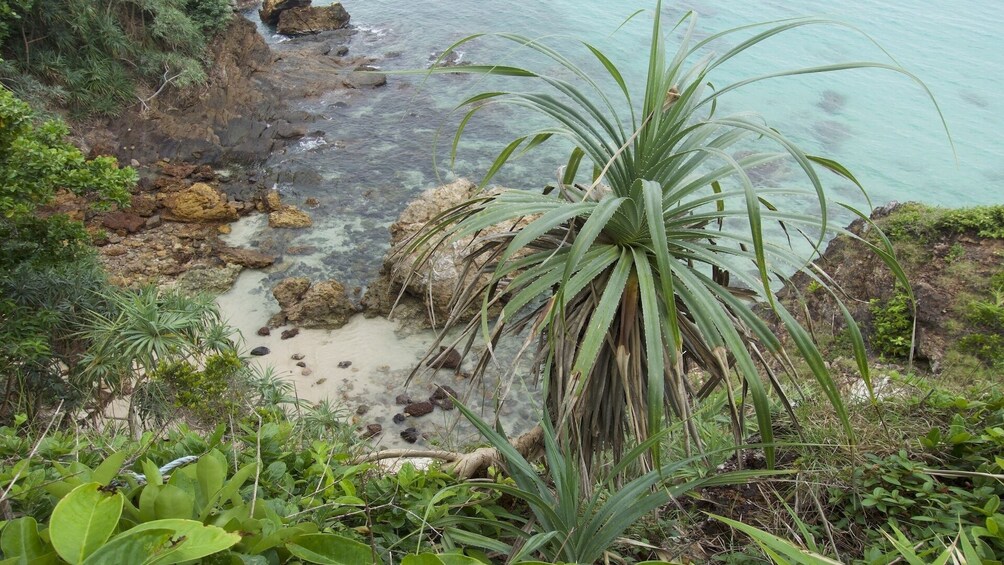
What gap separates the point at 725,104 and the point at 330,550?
14.6 m

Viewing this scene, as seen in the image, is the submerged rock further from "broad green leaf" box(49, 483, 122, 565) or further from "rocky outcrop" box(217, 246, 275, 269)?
"broad green leaf" box(49, 483, 122, 565)

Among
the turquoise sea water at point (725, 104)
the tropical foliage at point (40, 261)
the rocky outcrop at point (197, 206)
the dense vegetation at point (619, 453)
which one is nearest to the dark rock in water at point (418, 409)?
the turquoise sea water at point (725, 104)

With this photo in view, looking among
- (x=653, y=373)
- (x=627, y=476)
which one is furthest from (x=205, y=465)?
(x=627, y=476)

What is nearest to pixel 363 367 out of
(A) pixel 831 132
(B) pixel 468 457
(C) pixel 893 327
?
(B) pixel 468 457

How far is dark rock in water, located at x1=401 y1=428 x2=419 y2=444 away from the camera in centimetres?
660

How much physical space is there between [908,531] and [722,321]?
85 centimetres

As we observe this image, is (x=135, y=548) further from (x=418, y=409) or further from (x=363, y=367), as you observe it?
(x=363, y=367)

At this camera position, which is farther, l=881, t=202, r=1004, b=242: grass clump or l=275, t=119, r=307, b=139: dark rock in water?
l=275, t=119, r=307, b=139: dark rock in water

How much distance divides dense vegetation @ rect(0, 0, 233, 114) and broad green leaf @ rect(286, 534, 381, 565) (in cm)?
1090

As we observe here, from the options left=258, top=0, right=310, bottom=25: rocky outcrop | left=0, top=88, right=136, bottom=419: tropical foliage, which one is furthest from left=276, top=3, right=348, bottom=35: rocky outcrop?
left=0, top=88, right=136, bottom=419: tropical foliage

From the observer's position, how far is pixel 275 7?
55.9ft

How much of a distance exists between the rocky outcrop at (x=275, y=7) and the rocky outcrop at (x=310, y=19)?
0.18 metres

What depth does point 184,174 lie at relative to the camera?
34.1 feet

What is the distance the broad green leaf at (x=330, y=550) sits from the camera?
1031 millimetres
